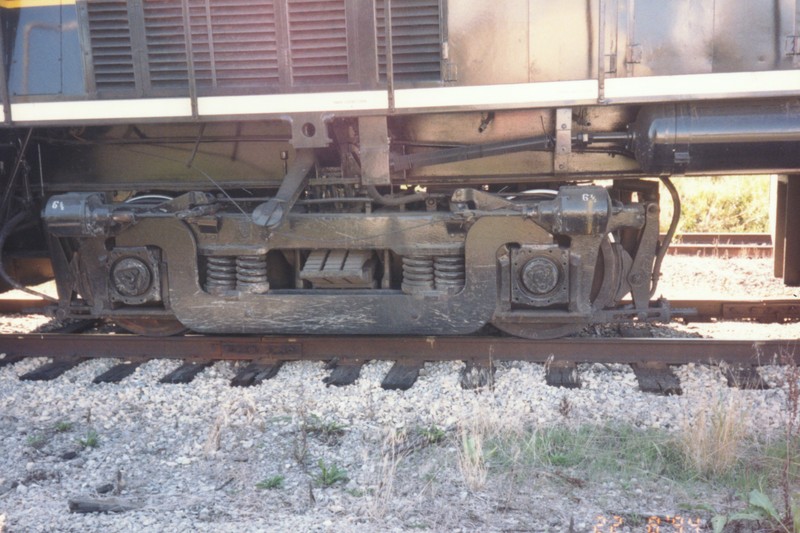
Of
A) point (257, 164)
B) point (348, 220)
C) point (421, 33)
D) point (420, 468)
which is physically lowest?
point (420, 468)

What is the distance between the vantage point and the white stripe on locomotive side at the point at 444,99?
17.6 ft

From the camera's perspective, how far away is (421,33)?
564 centimetres

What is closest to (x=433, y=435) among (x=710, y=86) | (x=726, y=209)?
(x=710, y=86)

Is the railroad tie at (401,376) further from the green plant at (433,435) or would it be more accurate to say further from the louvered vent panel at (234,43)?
the louvered vent panel at (234,43)

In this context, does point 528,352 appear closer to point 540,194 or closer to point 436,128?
point 540,194

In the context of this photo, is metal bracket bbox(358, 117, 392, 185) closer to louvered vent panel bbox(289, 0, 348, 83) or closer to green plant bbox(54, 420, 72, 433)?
louvered vent panel bbox(289, 0, 348, 83)

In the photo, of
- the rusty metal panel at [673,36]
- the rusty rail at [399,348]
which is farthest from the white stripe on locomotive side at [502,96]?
the rusty rail at [399,348]

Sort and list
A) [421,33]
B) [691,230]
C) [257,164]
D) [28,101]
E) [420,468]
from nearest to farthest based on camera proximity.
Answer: [420,468] < [421,33] < [28,101] < [257,164] < [691,230]

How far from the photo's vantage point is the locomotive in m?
5.46

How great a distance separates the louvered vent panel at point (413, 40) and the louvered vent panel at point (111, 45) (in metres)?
2.00

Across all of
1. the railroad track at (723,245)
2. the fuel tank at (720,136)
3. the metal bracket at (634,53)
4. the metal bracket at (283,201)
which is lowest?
the railroad track at (723,245)

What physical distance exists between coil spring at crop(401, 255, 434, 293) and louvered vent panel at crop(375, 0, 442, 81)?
1.39 m

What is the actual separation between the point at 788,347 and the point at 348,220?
11.8 feet

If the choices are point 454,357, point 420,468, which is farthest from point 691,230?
point 420,468
